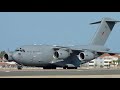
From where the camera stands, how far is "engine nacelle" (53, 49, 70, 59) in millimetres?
49128

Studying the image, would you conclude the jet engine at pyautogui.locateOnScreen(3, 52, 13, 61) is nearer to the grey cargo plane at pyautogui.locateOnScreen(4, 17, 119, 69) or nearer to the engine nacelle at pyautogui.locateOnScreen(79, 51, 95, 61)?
the grey cargo plane at pyautogui.locateOnScreen(4, 17, 119, 69)

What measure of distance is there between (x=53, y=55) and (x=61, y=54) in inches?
51.7

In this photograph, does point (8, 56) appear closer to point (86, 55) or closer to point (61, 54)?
point (61, 54)

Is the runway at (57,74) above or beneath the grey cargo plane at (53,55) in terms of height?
beneath

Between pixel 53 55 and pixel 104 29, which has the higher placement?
pixel 104 29

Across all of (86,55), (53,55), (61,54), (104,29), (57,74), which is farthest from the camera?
(104,29)

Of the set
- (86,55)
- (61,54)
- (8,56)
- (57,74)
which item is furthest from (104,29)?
(57,74)

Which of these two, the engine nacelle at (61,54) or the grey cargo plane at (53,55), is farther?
the engine nacelle at (61,54)

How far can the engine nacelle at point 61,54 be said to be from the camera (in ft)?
161

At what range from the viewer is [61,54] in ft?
161

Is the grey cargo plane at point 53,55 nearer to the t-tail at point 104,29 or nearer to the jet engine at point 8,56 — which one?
the jet engine at point 8,56

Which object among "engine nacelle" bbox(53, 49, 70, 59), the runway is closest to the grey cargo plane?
"engine nacelle" bbox(53, 49, 70, 59)

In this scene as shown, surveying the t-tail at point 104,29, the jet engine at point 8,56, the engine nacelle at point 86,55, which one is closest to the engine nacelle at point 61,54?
the engine nacelle at point 86,55
